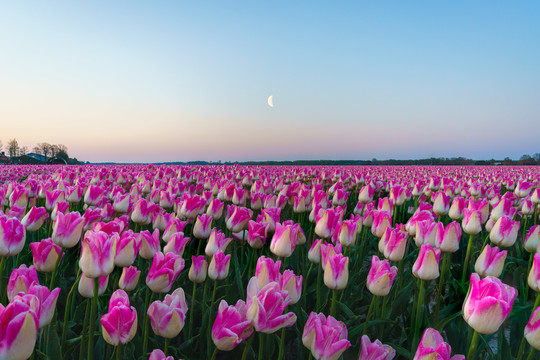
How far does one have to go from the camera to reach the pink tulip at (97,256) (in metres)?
1.51

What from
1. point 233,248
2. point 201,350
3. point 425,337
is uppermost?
point 425,337

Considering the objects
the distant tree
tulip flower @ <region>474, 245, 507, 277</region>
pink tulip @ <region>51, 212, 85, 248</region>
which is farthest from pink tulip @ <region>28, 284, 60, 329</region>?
the distant tree

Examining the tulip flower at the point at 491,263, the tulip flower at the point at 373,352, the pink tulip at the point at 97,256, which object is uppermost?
the pink tulip at the point at 97,256

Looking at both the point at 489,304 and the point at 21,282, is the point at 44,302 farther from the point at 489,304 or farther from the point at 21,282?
the point at 489,304

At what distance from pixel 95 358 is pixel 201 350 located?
1.82 ft

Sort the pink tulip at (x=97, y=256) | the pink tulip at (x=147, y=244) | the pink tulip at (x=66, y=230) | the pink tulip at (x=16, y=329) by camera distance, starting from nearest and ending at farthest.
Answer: the pink tulip at (x=16, y=329), the pink tulip at (x=97, y=256), the pink tulip at (x=66, y=230), the pink tulip at (x=147, y=244)

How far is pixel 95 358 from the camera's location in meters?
1.94

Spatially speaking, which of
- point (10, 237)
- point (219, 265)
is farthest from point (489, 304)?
point (10, 237)

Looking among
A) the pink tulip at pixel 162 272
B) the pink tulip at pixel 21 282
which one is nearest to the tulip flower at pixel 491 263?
the pink tulip at pixel 162 272

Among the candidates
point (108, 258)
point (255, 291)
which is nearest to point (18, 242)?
point (108, 258)

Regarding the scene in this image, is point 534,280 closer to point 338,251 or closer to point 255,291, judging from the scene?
point 338,251

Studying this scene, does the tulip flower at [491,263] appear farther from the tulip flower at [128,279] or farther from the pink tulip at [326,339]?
the tulip flower at [128,279]

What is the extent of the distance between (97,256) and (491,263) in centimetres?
215

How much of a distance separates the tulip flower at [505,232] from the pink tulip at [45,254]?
306 centimetres
